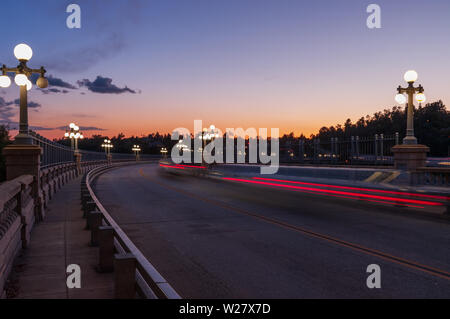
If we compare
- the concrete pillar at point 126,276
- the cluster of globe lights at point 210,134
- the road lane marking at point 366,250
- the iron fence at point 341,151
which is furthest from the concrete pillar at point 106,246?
the cluster of globe lights at point 210,134

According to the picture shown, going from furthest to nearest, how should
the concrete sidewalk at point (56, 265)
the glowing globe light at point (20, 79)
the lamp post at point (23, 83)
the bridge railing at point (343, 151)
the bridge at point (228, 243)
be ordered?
the bridge railing at point (343, 151), the glowing globe light at point (20, 79), the lamp post at point (23, 83), the bridge at point (228, 243), the concrete sidewalk at point (56, 265)

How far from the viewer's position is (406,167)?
57.1 ft

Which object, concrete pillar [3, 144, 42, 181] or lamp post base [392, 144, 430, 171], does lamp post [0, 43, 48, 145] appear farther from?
lamp post base [392, 144, 430, 171]

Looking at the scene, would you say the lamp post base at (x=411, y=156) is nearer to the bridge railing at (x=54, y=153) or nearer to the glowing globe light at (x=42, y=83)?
the glowing globe light at (x=42, y=83)

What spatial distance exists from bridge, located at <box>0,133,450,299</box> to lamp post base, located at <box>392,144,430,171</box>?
735mm

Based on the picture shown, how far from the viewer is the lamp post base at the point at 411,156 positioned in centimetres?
1717

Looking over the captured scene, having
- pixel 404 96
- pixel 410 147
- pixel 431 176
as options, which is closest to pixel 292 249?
pixel 431 176

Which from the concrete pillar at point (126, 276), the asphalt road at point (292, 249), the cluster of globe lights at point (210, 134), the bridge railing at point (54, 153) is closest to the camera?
the concrete pillar at point (126, 276)

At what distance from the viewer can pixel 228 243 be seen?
912 centimetres

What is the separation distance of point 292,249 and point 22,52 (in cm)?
982

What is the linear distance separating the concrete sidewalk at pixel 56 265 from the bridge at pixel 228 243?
2 cm

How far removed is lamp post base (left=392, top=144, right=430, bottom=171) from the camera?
1717 cm
